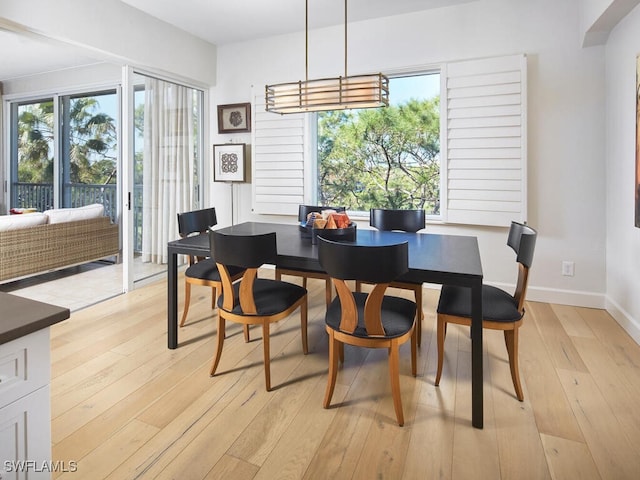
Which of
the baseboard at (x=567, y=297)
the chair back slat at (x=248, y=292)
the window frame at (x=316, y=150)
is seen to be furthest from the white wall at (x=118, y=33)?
the baseboard at (x=567, y=297)

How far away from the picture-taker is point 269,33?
173 inches

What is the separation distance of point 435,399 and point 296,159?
308 cm

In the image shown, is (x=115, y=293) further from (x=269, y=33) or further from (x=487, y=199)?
(x=487, y=199)

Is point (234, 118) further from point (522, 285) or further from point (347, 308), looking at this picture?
point (522, 285)

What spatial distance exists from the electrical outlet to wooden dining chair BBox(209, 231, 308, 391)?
259cm

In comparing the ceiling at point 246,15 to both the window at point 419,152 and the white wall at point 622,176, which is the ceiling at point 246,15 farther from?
the white wall at point 622,176

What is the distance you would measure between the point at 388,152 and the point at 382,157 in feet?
0.27

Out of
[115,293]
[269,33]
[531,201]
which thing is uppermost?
[269,33]

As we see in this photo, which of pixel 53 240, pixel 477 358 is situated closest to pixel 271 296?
pixel 477 358

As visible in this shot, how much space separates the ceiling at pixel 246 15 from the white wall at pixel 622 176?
1.39m

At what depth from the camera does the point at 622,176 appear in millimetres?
2953

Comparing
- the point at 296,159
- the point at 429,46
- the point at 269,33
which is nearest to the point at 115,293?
the point at 296,159

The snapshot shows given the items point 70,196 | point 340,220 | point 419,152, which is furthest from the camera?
point 70,196

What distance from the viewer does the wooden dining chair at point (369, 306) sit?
68.7 inches
